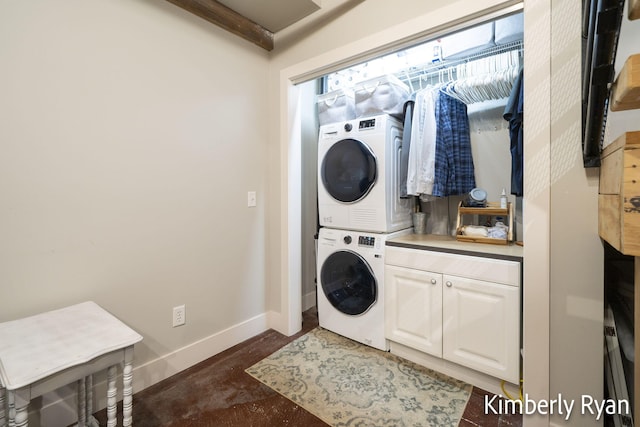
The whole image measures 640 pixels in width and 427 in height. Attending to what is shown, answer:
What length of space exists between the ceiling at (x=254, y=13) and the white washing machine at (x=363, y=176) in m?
0.82

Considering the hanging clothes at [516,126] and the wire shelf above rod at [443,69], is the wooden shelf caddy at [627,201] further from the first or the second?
the wire shelf above rod at [443,69]

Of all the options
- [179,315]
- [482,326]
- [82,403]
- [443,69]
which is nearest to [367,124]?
[443,69]

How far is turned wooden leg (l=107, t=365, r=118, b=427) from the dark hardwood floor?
430 mm

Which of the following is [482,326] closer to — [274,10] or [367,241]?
[367,241]

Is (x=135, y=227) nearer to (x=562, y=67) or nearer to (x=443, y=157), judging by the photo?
(x=443, y=157)

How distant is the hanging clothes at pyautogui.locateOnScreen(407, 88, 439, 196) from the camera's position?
199 centimetres

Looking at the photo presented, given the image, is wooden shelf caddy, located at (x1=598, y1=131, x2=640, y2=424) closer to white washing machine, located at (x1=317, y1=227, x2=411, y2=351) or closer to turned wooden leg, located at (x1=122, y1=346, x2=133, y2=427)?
white washing machine, located at (x1=317, y1=227, x2=411, y2=351)

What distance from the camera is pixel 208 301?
→ 6.51 feet

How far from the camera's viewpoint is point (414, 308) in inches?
72.6

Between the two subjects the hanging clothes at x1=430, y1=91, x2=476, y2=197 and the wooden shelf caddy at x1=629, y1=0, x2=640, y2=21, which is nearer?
the wooden shelf caddy at x1=629, y1=0, x2=640, y2=21

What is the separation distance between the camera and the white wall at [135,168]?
1.28 m

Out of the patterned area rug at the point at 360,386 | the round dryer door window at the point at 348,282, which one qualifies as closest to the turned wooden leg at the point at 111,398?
the patterned area rug at the point at 360,386

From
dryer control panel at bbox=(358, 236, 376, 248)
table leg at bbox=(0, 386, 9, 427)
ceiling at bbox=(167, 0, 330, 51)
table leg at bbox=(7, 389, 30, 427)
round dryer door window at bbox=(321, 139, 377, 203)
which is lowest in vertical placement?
table leg at bbox=(0, 386, 9, 427)

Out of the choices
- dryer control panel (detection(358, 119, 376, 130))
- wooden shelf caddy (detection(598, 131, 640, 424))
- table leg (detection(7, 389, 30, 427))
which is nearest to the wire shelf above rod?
dryer control panel (detection(358, 119, 376, 130))
